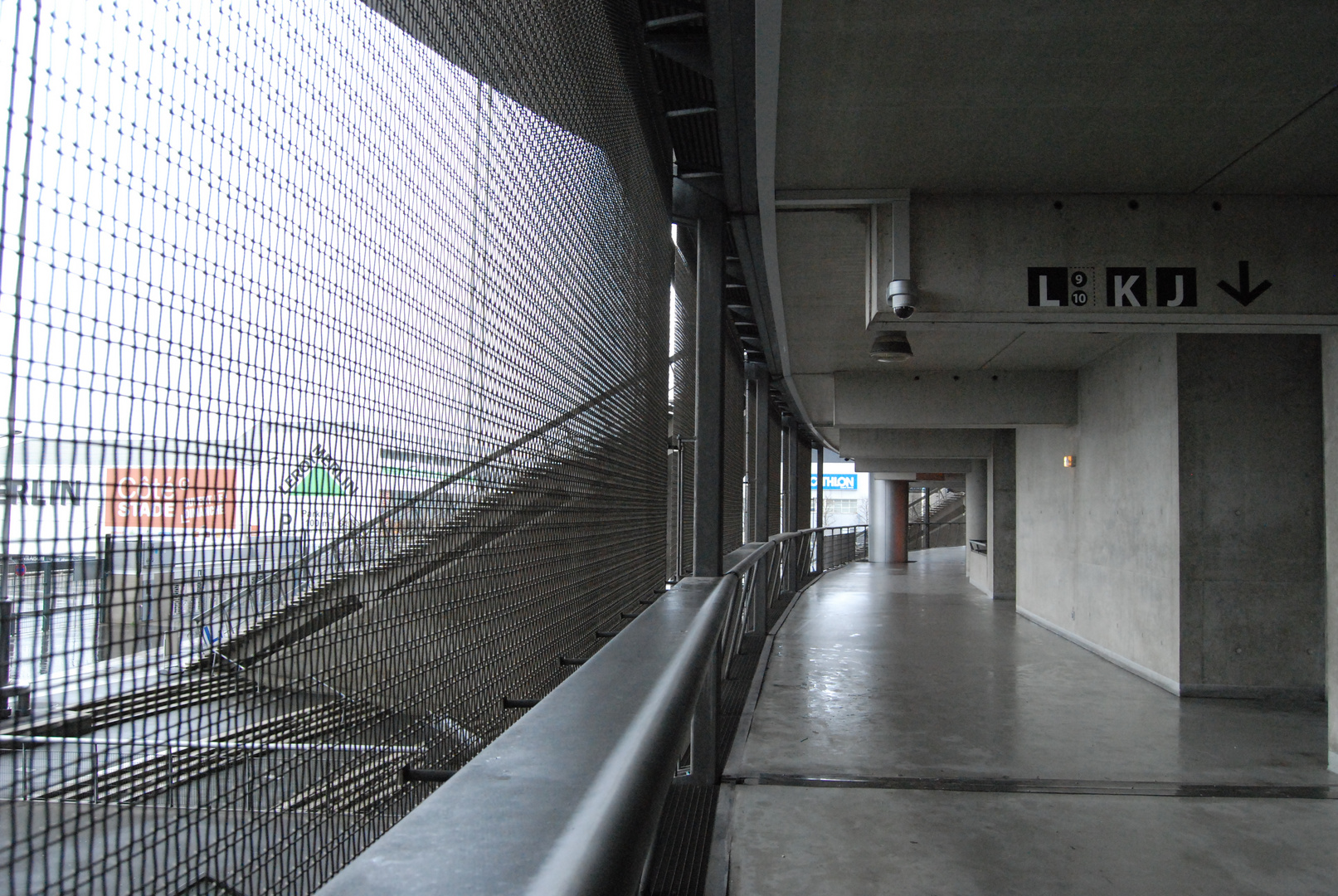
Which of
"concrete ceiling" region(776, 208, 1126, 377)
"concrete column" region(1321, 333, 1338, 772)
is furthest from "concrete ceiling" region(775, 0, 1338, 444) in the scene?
"concrete column" region(1321, 333, 1338, 772)

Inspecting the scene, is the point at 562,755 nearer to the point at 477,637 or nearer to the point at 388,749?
the point at 388,749

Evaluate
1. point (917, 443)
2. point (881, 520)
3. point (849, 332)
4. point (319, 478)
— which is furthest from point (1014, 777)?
point (881, 520)

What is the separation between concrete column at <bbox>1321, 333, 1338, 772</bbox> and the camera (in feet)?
14.2

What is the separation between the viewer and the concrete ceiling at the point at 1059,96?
2.93m

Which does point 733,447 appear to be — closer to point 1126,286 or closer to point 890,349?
point 890,349

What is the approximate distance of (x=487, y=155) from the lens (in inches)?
69.6

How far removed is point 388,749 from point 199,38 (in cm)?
91

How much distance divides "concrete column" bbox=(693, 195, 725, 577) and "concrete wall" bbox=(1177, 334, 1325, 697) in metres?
4.03

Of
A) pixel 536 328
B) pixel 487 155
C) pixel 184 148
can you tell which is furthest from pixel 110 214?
pixel 536 328

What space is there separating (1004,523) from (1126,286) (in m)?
9.20

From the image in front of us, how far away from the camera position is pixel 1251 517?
244 inches

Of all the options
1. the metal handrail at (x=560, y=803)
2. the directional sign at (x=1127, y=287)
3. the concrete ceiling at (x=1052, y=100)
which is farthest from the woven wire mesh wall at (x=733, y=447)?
the metal handrail at (x=560, y=803)

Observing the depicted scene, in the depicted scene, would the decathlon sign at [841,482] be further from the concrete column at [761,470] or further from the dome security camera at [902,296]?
the dome security camera at [902,296]

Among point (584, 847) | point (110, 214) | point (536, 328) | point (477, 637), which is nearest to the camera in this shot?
point (584, 847)
